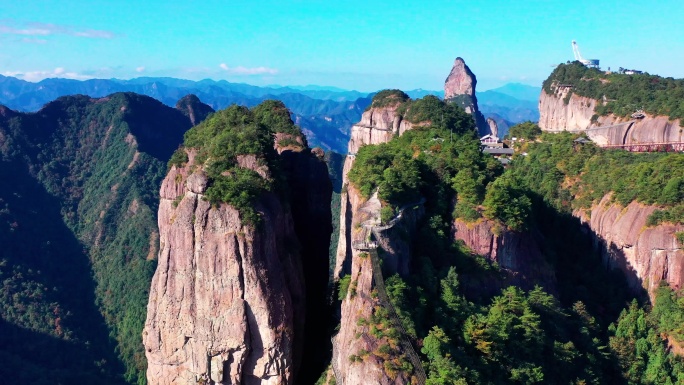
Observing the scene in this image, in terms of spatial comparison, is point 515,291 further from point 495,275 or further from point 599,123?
point 599,123

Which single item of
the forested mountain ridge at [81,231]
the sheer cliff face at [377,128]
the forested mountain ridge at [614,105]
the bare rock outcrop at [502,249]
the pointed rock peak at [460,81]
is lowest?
the forested mountain ridge at [81,231]

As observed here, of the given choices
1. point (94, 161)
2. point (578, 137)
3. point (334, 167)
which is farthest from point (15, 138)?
point (578, 137)

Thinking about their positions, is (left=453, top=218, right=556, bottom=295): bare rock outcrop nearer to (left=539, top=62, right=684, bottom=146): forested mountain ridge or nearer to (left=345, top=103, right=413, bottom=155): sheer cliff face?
(left=345, top=103, right=413, bottom=155): sheer cliff face

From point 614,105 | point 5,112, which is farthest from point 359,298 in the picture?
point 5,112

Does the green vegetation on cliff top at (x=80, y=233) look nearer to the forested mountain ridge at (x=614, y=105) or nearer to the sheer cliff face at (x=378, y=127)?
the sheer cliff face at (x=378, y=127)

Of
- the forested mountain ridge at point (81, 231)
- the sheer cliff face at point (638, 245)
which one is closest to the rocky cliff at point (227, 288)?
the sheer cliff face at point (638, 245)
